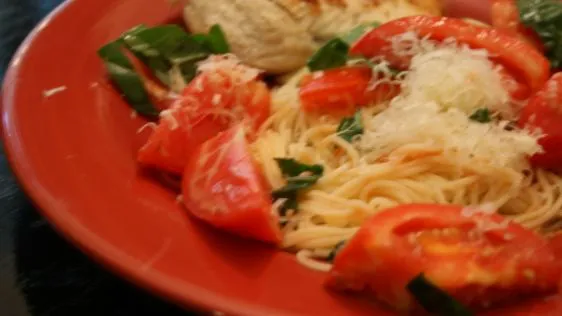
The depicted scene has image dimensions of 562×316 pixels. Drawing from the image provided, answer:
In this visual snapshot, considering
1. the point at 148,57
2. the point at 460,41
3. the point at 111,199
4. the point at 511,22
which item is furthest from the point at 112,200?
the point at 511,22

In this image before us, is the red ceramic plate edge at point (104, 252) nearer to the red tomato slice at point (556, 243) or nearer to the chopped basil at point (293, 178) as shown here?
the chopped basil at point (293, 178)

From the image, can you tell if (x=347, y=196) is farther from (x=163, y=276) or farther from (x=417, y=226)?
(x=163, y=276)

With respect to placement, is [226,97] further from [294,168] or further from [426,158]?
[426,158]

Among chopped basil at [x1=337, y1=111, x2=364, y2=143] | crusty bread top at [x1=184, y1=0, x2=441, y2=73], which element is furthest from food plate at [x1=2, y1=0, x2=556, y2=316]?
chopped basil at [x1=337, y1=111, x2=364, y2=143]

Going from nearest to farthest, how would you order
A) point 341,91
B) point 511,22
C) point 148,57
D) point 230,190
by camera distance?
point 230,190 < point 341,91 < point 148,57 < point 511,22

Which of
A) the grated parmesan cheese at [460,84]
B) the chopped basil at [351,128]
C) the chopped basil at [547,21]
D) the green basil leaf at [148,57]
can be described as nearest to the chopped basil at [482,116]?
the grated parmesan cheese at [460,84]

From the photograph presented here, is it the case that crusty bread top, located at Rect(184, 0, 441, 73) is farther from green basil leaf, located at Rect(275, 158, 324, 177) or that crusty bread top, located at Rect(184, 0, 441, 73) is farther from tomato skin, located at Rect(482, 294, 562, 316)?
tomato skin, located at Rect(482, 294, 562, 316)
